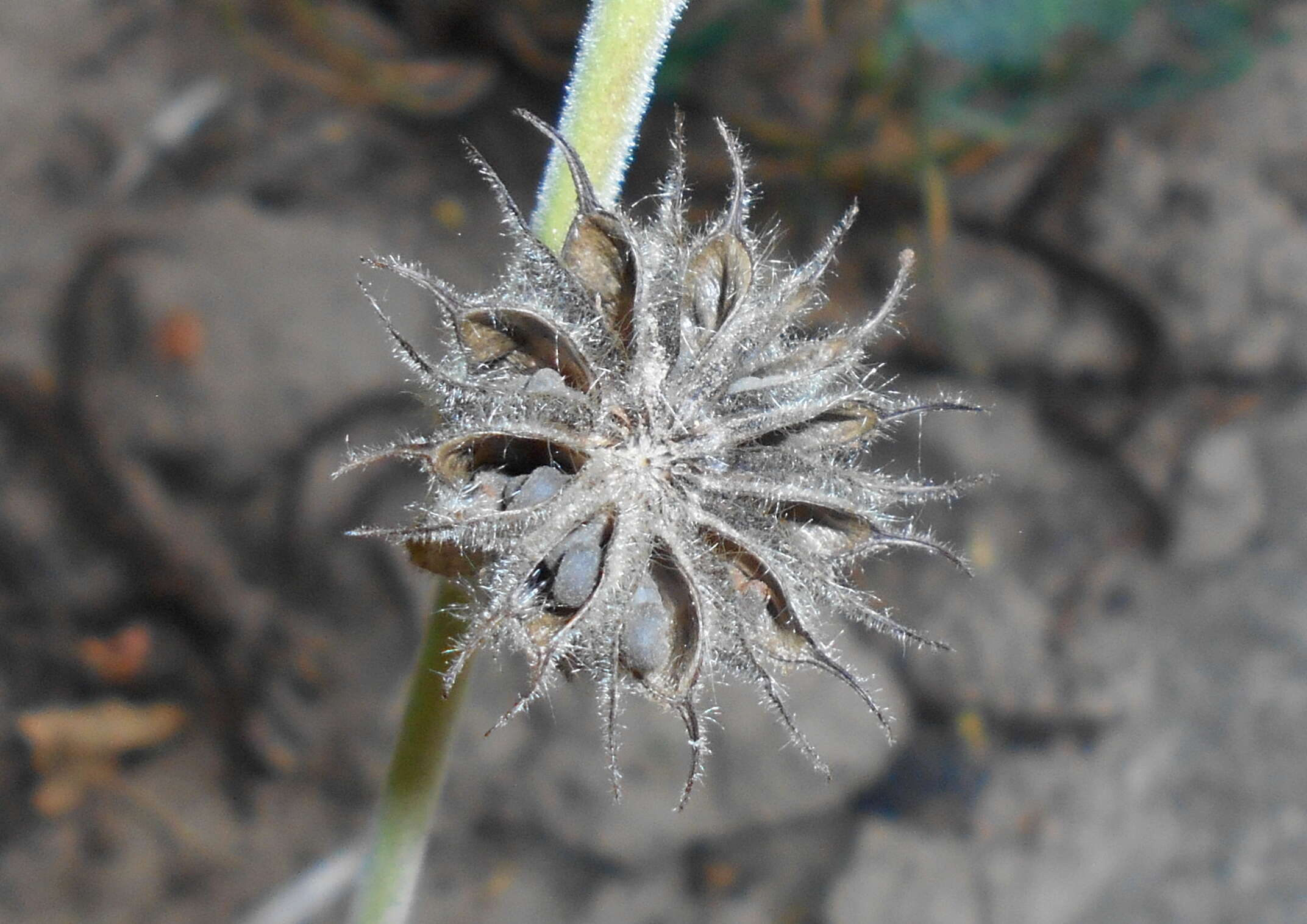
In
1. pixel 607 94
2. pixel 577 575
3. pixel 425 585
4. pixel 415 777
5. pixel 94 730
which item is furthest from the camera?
pixel 94 730

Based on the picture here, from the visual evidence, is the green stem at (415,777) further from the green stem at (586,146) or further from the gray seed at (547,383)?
the gray seed at (547,383)

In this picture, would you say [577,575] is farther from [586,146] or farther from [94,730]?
[94,730]

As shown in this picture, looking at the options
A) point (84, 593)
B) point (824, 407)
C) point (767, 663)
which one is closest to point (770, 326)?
point (824, 407)

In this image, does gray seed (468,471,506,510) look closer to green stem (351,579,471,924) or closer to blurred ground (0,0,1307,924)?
green stem (351,579,471,924)

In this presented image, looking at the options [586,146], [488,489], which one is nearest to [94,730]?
[488,489]

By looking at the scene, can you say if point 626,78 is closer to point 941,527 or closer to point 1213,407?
point 941,527

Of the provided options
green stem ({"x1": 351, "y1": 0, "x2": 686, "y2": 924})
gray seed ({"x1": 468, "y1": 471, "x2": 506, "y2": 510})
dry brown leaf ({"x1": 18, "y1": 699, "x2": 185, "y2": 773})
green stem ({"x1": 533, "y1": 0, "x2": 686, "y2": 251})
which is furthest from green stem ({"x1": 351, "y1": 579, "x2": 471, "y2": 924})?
dry brown leaf ({"x1": 18, "y1": 699, "x2": 185, "y2": 773})
